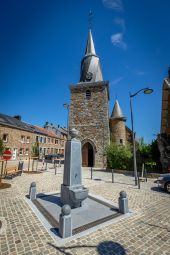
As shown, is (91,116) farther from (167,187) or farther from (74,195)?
(74,195)

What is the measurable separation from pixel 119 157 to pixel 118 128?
25.3ft

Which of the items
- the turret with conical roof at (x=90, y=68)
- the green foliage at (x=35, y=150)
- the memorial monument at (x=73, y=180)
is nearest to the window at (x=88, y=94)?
the turret with conical roof at (x=90, y=68)

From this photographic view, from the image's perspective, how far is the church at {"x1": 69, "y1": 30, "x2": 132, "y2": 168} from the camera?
1966 cm

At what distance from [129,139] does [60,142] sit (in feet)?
87.7

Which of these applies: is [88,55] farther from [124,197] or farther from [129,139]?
[124,197]

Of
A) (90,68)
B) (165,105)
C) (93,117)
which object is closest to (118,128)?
(93,117)

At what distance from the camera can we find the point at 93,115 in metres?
20.5

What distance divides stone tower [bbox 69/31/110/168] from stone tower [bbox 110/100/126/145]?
343 cm

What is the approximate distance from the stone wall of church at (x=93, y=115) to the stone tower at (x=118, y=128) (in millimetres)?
3457

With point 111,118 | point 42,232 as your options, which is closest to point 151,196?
point 42,232

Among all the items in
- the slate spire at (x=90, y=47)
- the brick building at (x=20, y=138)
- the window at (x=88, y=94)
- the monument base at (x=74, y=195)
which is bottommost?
the monument base at (x=74, y=195)

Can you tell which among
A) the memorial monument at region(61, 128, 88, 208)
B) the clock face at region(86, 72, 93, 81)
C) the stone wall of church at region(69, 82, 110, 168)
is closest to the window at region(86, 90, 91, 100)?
the stone wall of church at region(69, 82, 110, 168)

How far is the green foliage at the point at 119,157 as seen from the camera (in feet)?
50.0

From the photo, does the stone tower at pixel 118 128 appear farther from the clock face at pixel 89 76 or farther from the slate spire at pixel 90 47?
the slate spire at pixel 90 47
